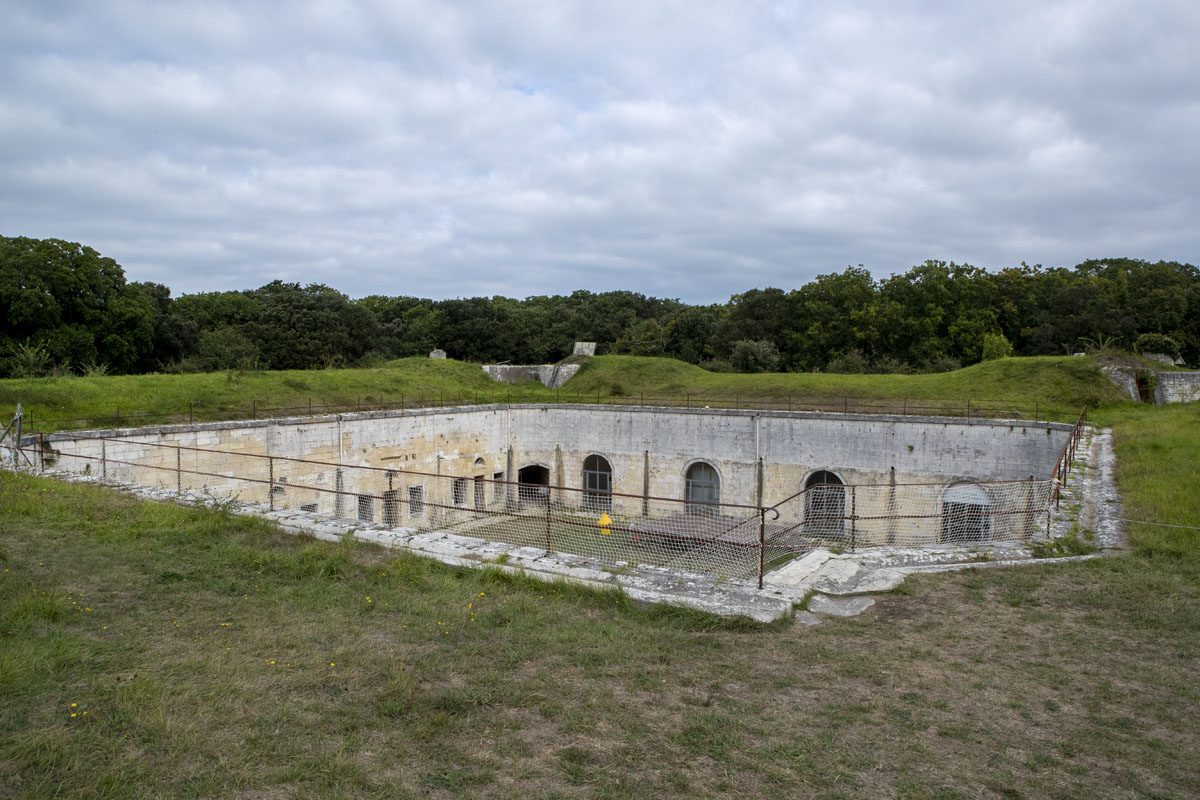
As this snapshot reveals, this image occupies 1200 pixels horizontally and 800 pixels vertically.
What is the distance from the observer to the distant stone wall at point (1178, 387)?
24.5 metres

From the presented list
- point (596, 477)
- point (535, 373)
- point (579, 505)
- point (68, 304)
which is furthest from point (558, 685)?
point (68, 304)

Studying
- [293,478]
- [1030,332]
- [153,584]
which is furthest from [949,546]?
[1030,332]

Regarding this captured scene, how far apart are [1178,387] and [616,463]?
20.5 metres

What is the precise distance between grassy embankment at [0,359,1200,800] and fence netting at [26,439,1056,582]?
3214 millimetres

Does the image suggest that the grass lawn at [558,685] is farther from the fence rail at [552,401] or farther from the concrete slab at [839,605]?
the fence rail at [552,401]

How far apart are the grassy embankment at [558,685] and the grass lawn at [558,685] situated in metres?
0.02

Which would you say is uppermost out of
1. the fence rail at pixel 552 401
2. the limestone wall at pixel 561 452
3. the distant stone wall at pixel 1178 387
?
the distant stone wall at pixel 1178 387

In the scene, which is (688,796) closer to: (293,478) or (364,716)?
(364,716)

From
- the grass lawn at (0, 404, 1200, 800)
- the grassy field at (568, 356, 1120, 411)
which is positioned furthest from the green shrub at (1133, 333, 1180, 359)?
the grass lawn at (0, 404, 1200, 800)

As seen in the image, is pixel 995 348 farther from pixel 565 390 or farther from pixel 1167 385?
pixel 565 390

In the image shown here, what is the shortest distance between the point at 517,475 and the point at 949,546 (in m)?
23.2

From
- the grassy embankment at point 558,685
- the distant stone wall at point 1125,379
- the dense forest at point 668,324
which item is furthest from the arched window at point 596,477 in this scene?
the grassy embankment at point 558,685

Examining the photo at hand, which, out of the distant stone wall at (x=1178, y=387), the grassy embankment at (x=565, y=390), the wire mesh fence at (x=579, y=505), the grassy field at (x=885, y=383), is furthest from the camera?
the grassy field at (x=885, y=383)

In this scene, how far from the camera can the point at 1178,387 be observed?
2469cm
